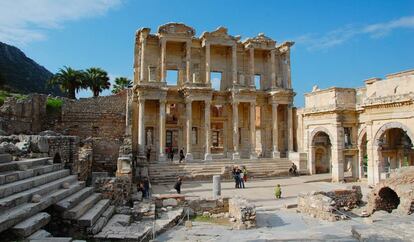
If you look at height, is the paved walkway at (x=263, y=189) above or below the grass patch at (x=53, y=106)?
below

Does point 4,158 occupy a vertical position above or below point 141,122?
below

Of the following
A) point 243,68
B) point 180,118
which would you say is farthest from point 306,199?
point 243,68

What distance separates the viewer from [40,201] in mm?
8406

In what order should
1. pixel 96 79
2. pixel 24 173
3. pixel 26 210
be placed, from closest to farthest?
pixel 26 210 → pixel 24 173 → pixel 96 79

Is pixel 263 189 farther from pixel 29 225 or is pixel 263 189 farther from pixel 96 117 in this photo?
pixel 96 117

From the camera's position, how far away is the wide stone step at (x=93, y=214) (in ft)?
30.3

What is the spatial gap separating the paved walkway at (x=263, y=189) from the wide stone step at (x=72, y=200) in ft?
16.2

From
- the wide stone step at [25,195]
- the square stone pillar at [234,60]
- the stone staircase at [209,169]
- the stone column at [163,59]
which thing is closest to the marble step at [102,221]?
the wide stone step at [25,195]

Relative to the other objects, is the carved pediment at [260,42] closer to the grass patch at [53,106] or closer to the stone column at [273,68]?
the stone column at [273,68]

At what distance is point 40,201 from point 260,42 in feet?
85.7

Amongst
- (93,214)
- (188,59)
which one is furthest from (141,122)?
(93,214)

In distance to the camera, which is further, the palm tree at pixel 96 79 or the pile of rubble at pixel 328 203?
the palm tree at pixel 96 79

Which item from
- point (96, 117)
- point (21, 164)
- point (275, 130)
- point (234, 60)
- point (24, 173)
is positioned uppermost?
point (234, 60)

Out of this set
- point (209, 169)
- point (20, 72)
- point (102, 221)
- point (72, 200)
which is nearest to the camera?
point (72, 200)
